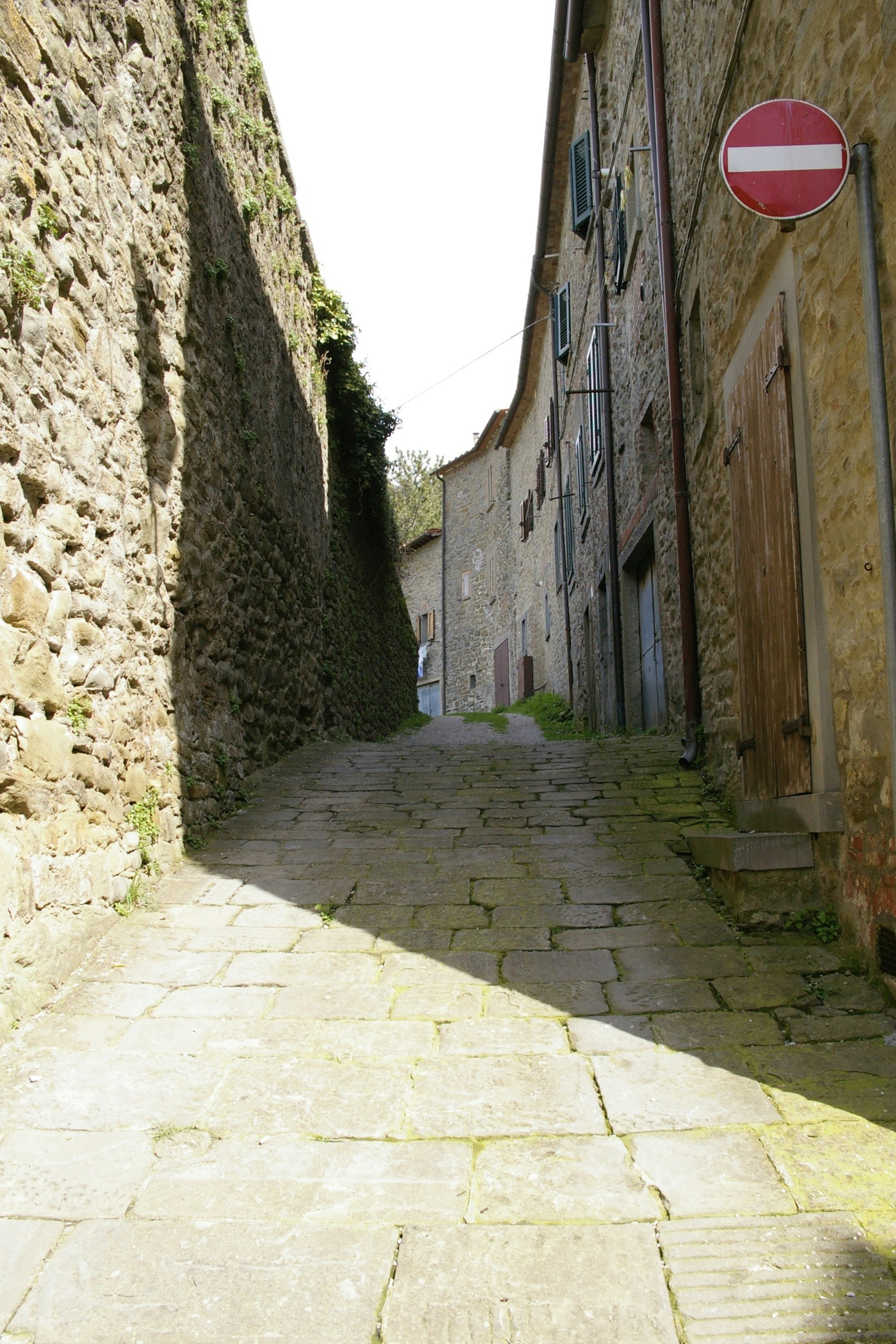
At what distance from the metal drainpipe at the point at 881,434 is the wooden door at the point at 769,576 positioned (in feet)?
2.92

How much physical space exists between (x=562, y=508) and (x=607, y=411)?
498 centimetres

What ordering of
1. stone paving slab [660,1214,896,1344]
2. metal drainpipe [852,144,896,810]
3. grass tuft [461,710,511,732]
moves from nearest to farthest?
stone paving slab [660,1214,896,1344] → metal drainpipe [852,144,896,810] → grass tuft [461,710,511,732]

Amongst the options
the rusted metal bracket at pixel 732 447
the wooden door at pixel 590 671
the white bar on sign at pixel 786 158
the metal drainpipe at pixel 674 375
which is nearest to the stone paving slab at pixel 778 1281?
the white bar on sign at pixel 786 158

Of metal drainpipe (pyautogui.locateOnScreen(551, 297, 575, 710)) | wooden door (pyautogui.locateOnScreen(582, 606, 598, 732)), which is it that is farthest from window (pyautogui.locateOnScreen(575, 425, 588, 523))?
metal drainpipe (pyautogui.locateOnScreen(551, 297, 575, 710))

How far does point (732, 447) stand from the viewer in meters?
5.23

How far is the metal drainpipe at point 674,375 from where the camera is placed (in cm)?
689

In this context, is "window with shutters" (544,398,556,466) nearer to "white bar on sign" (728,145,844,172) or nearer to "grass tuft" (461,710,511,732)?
"grass tuft" (461,710,511,732)

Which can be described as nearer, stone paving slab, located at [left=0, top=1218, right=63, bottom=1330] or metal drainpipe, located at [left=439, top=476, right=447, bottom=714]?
stone paving slab, located at [left=0, top=1218, right=63, bottom=1330]

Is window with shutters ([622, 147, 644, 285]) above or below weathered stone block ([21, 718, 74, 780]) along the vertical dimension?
above

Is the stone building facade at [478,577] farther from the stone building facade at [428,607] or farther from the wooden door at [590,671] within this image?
the wooden door at [590,671]

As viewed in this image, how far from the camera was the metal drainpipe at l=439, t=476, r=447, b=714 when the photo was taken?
28.8 meters

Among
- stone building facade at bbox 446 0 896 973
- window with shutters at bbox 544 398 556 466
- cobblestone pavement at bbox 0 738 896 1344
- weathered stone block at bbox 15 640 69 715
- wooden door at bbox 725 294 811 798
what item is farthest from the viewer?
window with shutters at bbox 544 398 556 466

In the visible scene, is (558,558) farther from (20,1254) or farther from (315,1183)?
(20,1254)

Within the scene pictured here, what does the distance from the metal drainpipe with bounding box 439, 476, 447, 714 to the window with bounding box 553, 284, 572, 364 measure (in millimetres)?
13700
